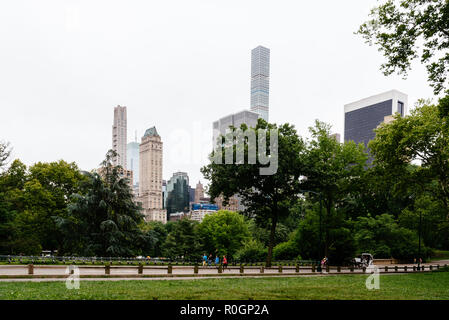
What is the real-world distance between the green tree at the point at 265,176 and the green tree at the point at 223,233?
3215cm

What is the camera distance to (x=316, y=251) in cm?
5228

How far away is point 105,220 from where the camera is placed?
39.7 metres

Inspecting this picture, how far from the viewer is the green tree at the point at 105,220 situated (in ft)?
128

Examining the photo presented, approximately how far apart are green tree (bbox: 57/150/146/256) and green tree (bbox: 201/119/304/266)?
388 inches

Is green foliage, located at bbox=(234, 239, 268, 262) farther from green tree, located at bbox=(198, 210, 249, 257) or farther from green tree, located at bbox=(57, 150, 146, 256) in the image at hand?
green tree, located at bbox=(57, 150, 146, 256)

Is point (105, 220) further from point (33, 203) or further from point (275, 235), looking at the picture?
point (275, 235)

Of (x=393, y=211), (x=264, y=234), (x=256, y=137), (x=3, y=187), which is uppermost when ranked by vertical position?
(x=256, y=137)

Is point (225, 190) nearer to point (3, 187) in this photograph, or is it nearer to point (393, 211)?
point (3, 187)

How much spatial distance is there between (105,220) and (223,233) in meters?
34.9

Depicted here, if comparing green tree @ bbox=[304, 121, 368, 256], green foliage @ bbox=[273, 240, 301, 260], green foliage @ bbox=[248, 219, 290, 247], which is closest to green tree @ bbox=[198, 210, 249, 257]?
green foliage @ bbox=[248, 219, 290, 247]

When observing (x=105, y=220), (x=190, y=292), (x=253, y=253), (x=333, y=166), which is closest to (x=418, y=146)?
(x=333, y=166)

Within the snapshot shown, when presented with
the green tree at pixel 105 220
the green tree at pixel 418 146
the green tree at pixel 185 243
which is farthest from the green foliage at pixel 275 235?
the green tree at pixel 418 146
